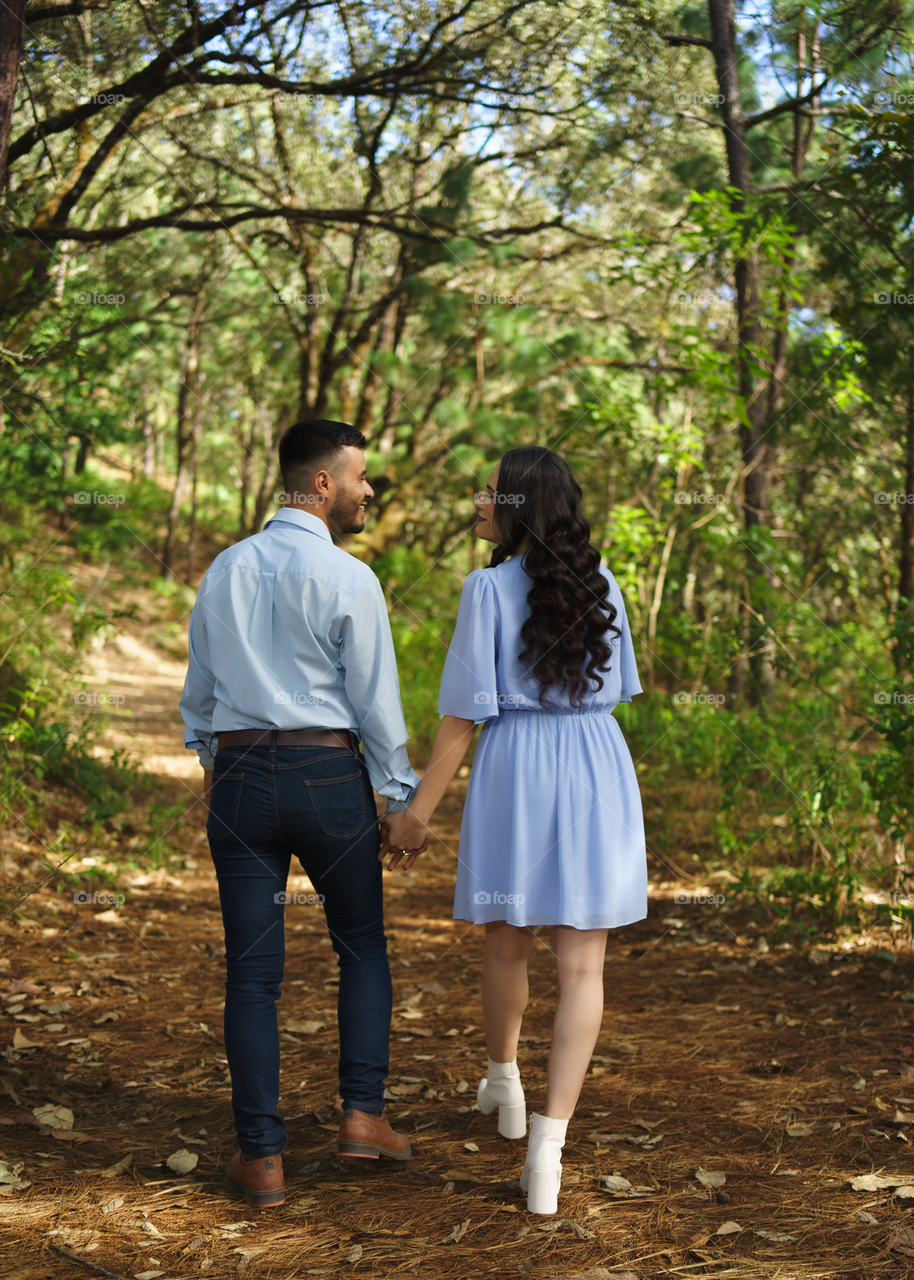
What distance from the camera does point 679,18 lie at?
5.27 m

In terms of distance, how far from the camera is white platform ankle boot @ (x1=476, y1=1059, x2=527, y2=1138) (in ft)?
7.97

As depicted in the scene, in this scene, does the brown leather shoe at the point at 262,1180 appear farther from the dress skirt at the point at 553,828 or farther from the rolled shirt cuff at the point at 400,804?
the rolled shirt cuff at the point at 400,804

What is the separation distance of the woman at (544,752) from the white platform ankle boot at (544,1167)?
72 mm

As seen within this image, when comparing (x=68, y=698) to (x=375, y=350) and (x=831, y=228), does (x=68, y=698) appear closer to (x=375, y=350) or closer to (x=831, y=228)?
(x=831, y=228)

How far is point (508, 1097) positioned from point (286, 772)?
1.02 metres

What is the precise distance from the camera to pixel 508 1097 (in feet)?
8.00

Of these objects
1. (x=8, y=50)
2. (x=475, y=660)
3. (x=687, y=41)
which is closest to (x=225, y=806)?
(x=475, y=660)

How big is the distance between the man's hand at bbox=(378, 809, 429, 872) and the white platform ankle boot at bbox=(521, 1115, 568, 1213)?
613 millimetres

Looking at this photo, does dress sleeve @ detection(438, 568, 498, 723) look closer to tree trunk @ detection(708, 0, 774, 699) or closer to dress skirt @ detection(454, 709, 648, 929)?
dress skirt @ detection(454, 709, 648, 929)

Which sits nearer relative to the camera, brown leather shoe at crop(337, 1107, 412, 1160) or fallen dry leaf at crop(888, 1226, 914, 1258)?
fallen dry leaf at crop(888, 1226, 914, 1258)

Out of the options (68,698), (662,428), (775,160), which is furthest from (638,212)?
(68,698)

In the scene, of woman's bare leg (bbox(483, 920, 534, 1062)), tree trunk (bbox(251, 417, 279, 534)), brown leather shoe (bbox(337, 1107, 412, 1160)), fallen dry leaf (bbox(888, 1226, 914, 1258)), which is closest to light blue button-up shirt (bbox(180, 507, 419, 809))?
woman's bare leg (bbox(483, 920, 534, 1062))

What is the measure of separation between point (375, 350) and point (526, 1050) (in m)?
8.88

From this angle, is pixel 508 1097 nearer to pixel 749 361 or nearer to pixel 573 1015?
pixel 573 1015
